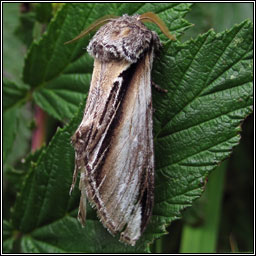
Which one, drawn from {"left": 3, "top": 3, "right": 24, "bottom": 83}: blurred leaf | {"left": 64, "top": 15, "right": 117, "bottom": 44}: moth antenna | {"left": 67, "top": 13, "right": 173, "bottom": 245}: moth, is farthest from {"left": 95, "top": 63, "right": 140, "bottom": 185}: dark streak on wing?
{"left": 3, "top": 3, "right": 24, "bottom": 83}: blurred leaf

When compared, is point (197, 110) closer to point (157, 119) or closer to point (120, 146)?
point (157, 119)

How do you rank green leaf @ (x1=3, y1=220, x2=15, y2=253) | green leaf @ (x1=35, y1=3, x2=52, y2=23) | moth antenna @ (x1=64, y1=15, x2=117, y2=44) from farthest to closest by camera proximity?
green leaf @ (x1=35, y1=3, x2=52, y2=23) → green leaf @ (x1=3, y1=220, x2=15, y2=253) → moth antenna @ (x1=64, y1=15, x2=117, y2=44)

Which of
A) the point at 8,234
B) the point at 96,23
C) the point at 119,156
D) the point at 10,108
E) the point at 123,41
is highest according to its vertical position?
the point at 96,23

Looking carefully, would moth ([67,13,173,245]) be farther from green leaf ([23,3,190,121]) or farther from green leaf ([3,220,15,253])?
green leaf ([3,220,15,253])

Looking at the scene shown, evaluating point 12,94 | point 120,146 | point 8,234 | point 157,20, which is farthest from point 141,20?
point 8,234

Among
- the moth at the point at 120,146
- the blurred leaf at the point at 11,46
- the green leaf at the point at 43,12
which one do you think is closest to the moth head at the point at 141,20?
the moth at the point at 120,146

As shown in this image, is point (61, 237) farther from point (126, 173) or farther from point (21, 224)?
point (126, 173)

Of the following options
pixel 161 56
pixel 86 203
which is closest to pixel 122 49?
pixel 161 56
